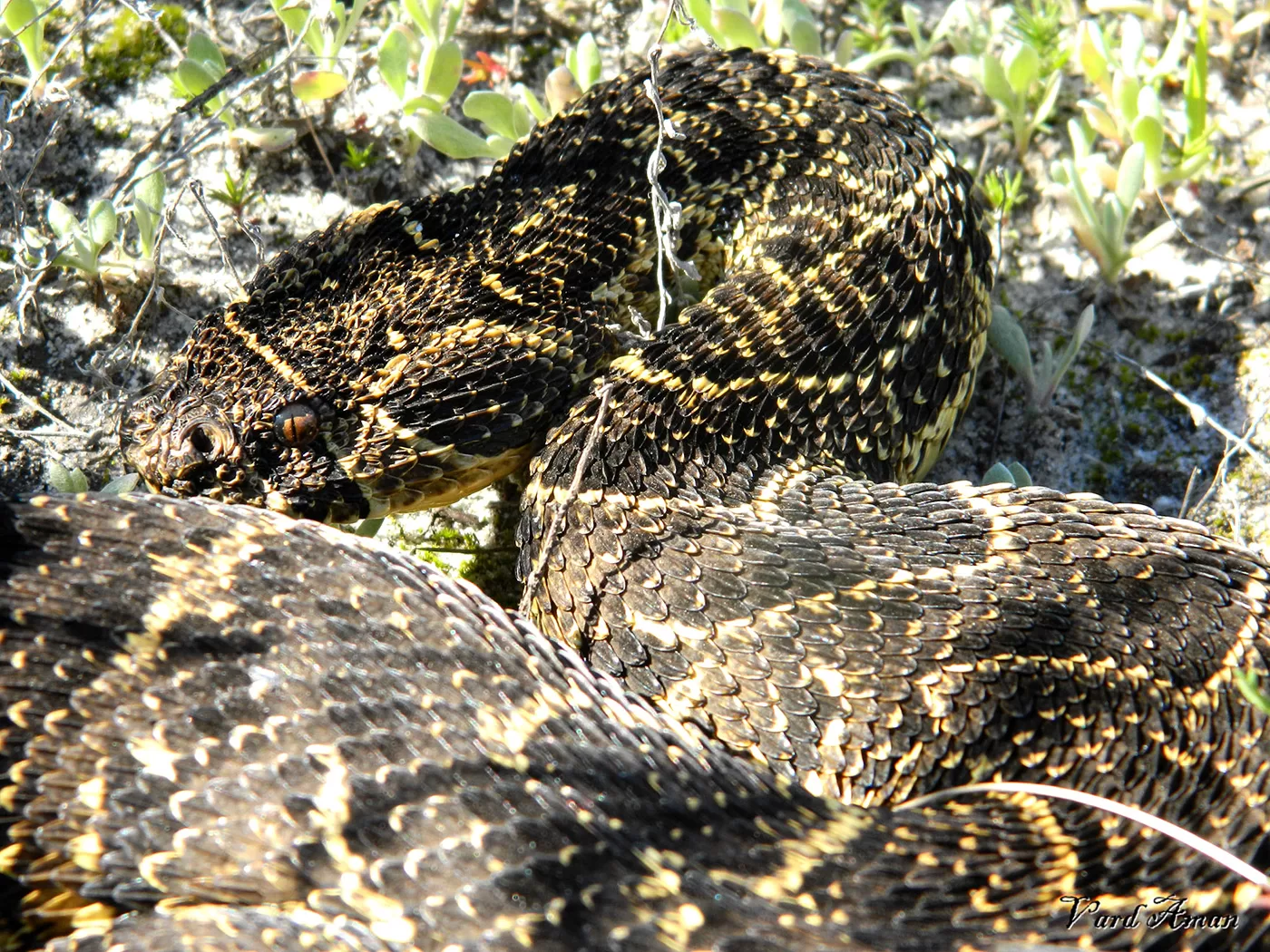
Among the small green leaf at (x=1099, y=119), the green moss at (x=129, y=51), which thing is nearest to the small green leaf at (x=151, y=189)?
the green moss at (x=129, y=51)

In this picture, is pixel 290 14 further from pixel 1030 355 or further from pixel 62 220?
pixel 1030 355

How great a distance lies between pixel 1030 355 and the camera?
538 centimetres

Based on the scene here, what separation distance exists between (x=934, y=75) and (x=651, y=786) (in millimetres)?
4643

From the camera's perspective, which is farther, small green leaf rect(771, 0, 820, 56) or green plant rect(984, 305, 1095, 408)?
small green leaf rect(771, 0, 820, 56)

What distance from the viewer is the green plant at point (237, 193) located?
557 cm

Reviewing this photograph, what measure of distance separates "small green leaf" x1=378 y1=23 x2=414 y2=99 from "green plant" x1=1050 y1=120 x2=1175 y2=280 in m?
3.15

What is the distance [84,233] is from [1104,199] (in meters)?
4.70

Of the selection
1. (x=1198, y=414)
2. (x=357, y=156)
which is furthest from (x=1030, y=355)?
(x=357, y=156)

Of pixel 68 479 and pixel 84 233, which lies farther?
pixel 84 233

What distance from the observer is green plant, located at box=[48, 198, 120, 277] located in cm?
512

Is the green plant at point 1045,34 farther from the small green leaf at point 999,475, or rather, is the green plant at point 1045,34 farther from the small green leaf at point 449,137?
the small green leaf at point 449,137

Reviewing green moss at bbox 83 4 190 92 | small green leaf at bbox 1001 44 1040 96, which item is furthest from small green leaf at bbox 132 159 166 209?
small green leaf at bbox 1001 44 1040 96

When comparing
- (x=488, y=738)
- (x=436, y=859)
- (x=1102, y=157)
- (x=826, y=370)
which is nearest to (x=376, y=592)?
(x=488, y=738)

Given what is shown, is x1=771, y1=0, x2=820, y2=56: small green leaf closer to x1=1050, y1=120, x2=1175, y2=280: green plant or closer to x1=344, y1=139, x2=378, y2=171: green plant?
x1=1050, y1=120, x2=1175, y2=280: green plant
